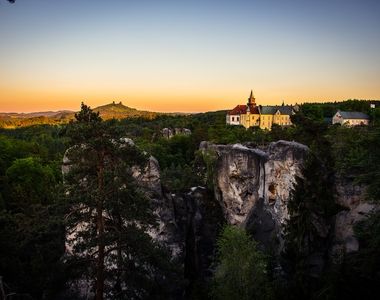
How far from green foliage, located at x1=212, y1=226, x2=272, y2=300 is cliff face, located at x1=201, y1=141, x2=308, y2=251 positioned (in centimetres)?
582

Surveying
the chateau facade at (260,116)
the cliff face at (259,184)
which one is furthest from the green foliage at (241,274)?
the chateau facade at (260,116)

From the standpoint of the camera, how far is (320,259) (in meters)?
26.3

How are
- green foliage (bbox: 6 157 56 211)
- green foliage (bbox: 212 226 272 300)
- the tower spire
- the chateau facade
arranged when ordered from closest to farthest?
1. green foliage (bbox: 212 226 272 300)
2. green foliage (bbox: 6 157 56 211)
3. the chateau facade
4. the tower spire

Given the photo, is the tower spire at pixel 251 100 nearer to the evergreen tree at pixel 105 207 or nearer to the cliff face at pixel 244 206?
the cliff face at pixel 244 206

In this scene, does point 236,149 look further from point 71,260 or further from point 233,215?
point 71,260

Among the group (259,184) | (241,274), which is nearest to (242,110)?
(259,184)

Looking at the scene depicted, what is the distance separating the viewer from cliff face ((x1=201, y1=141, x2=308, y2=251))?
90.9 ft

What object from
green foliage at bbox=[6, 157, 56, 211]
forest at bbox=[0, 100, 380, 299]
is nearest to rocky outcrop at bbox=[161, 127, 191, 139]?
green foliage at bbox=[6, 157, 56, 211]

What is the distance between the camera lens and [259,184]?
2958 cm

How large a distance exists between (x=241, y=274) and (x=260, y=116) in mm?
79495

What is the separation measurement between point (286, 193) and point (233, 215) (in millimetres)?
4878

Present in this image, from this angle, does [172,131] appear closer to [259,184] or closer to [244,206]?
[244,206]

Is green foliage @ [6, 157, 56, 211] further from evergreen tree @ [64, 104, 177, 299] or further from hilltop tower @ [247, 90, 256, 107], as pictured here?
hilltop tower @ [247, 90, 256, 107]

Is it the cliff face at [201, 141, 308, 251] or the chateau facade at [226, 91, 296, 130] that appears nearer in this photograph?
the cliff face at [201, 141, 308, 251]
